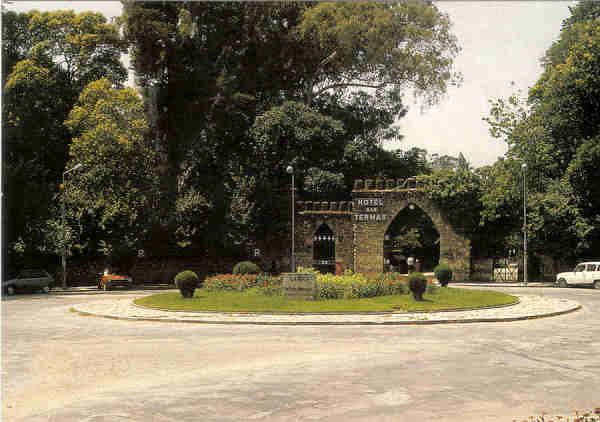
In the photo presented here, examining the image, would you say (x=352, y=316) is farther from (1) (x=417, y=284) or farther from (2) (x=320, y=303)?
(1) (x=417, y=284)

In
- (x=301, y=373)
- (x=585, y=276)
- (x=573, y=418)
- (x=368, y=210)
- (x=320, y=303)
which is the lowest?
(x=301, y=373)

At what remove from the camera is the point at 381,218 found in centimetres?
4738

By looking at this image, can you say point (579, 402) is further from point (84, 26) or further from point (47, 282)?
point (84, 26)

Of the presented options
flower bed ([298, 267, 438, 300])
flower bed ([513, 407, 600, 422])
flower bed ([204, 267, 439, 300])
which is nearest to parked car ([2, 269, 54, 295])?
flower bed ([204, 267, 439, 300])

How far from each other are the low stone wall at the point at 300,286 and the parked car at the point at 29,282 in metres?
21.1

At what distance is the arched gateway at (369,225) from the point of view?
45906 mm

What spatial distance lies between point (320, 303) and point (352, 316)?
3312 mm

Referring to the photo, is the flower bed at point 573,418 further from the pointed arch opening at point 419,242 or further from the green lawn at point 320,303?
the pointed arch opening at point 419,242

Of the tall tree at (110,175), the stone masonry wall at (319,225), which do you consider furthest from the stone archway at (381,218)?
the tall tree at (110,175)

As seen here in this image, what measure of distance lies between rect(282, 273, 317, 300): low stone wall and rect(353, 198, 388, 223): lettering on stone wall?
847 inches

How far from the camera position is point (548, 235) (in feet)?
146

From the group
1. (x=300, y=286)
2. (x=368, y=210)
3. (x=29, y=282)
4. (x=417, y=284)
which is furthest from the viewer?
(x=368, y=210)

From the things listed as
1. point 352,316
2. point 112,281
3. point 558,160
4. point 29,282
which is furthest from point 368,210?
point 352,316

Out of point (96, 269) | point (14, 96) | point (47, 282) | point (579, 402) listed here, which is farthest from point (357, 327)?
point (14, 96)
